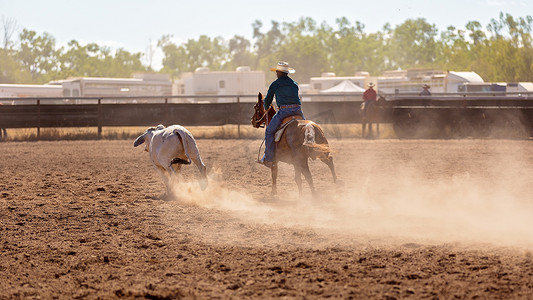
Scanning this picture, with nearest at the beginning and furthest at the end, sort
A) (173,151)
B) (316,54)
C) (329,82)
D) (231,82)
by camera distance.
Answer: (173,151) < (231,82) < (329,82) < (316,54)

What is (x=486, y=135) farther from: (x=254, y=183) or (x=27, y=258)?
(x=27, y=258)

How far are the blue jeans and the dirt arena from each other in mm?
686

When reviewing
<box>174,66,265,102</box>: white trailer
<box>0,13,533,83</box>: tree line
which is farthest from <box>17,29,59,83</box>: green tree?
<box>174,66,265,102</box>: white trailer

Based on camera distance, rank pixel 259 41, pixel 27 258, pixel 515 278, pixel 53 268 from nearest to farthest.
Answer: pixel 515 278
pixel 53 268
pixel 27 258
pixel 259 41

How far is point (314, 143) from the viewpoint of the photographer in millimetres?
8656

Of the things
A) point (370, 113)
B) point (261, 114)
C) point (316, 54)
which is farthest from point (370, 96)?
point (316, 54)

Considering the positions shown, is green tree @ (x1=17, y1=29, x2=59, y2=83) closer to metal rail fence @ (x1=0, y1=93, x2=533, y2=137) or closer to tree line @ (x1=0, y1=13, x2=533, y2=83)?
tree line @ (x1=0, y1=13, x2=533, y2=83)

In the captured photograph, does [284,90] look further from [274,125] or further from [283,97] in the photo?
[274,125]

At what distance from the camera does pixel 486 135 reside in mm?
19875

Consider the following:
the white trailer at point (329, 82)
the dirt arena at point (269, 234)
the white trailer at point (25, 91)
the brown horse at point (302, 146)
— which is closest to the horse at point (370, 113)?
the dirt arena at point (269, 234)

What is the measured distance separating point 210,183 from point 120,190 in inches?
57.4

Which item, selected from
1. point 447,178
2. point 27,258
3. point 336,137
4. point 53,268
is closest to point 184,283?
point 53,268

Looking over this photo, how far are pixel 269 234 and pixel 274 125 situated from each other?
9.48ft

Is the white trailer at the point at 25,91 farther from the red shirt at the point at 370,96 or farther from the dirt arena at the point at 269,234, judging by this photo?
the dirt arena at the point at 269,234
